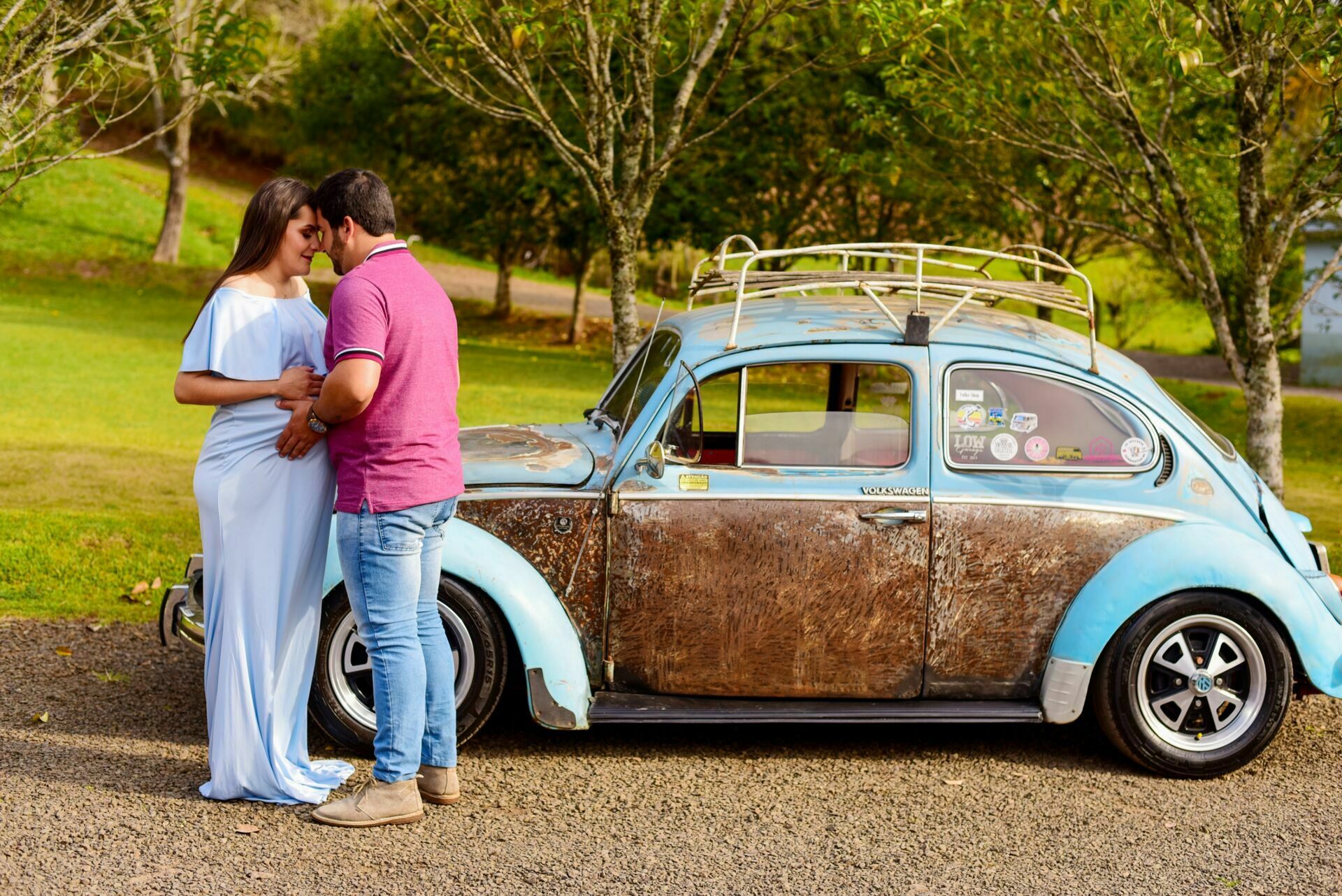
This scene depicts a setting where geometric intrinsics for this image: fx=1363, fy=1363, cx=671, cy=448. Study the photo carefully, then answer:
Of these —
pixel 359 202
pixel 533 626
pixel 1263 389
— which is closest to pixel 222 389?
pixel 359 202

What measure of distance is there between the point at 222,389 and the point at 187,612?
1175 millimetres

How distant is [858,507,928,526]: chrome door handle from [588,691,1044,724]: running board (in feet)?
2.27

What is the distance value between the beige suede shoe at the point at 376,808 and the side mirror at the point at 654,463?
1393 millimetres

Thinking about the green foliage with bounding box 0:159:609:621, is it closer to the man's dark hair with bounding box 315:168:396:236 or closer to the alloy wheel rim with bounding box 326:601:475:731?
the alloy wheel rim with bounding box 326:601:475:731

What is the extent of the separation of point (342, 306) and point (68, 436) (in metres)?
10.4

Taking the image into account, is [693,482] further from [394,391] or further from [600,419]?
[394,391]

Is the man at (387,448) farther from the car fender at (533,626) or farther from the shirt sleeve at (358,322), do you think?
the car fender at (533,626)

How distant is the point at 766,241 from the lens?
2398 cm

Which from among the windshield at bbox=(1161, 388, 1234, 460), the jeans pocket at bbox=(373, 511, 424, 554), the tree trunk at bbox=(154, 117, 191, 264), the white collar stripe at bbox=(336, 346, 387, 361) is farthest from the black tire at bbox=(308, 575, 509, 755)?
the tree trunk at bbox=(154, 117, 191, 264)

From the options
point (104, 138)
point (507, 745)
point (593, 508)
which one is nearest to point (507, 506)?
point (593, 508)

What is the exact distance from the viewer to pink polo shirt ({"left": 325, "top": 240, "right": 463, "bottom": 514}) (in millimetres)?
4207

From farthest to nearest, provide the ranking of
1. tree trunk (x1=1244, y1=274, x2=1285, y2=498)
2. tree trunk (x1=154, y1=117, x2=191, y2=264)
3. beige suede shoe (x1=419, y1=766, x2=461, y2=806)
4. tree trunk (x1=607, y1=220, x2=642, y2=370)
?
tree trunk (x1=154, y1=117, x2=191, y2=264), tree trunk (x1=607, y1=220, x2=642, y2=370), tree trunk (x1=1244, y1=274, x2=1285, y2=498), beige suede shoe (x1=419, y1=766, x2=461, y2=806)

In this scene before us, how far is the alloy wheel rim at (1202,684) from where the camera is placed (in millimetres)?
5086

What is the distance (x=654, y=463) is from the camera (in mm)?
5043
